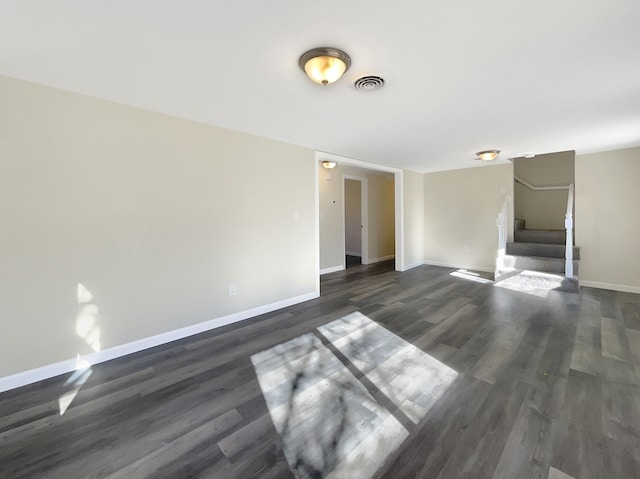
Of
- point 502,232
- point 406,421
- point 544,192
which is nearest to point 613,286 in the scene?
point 502,232

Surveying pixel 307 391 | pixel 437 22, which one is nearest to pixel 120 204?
pixel 307 391

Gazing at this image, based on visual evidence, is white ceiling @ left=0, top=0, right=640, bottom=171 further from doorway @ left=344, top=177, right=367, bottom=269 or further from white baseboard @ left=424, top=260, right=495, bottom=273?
doorway @ left=344, top=177, right=367, bottom=269

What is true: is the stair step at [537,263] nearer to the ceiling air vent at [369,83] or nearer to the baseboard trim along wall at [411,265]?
the baseboard trim along wall at [411,265]

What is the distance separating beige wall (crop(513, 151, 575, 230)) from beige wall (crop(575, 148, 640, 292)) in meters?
1.48

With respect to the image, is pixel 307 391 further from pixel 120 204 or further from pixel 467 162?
pixel 467 162

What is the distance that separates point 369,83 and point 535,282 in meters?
4.45

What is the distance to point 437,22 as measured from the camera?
4.68 feet

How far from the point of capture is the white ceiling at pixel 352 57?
136 centimetres

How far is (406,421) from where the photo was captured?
1.60m

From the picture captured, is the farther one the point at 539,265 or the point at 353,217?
the point at 353,217

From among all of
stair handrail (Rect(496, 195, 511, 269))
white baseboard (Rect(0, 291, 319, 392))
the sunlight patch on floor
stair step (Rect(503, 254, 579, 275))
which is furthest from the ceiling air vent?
stair step (Rect(503, 254, 579, 275))

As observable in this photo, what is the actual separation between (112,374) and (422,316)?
10.1 ft

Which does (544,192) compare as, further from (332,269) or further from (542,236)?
(332,269)

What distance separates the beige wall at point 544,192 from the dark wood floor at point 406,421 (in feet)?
11.8
